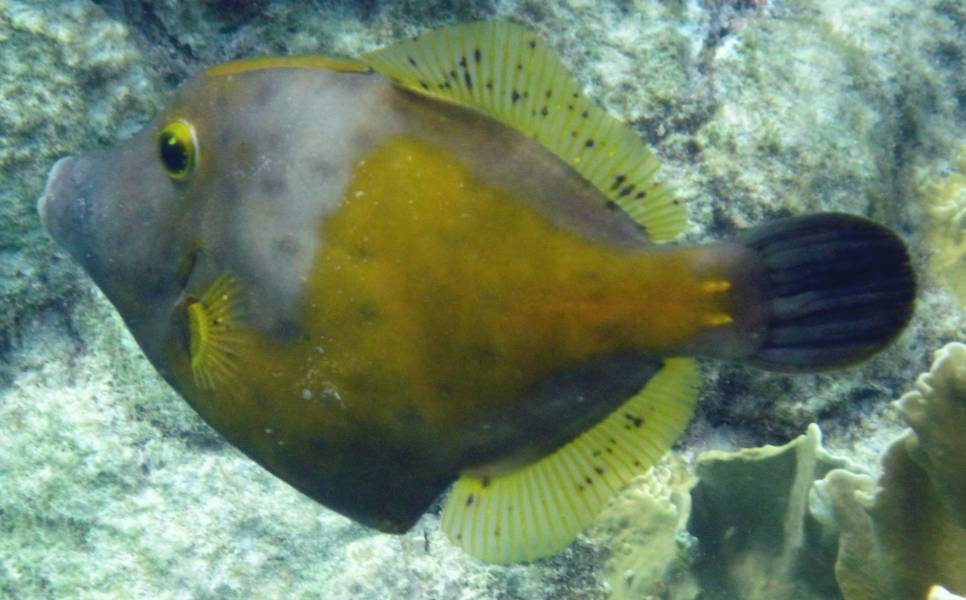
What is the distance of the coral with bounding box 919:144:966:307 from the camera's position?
334 cm

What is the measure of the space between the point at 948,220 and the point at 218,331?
3.27 m

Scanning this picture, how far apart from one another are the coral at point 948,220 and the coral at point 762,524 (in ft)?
4.40

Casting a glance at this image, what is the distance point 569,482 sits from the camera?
1.74 meters

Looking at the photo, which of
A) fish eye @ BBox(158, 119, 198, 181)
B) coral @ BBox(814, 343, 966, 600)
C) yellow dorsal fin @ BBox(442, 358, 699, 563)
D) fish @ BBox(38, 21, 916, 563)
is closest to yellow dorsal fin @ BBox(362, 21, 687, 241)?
fish @ BBox(38, 21, 916, 563)

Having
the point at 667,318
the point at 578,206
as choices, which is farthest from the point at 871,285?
the point at 578,206

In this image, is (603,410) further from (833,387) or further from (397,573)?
(833,387)

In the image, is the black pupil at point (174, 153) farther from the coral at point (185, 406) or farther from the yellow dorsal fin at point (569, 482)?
the coral at point (185, 406)

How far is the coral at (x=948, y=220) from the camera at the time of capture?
11.0 feet

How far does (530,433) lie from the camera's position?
171cm

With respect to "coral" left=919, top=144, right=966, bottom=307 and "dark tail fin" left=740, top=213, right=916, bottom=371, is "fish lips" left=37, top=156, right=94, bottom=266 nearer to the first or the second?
"dark tail fin" left=740, top=213, right=916, bottom=371

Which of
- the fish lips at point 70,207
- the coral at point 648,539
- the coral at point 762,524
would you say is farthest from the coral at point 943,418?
the fish lips at point 70,207

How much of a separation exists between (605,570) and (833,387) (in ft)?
3.86

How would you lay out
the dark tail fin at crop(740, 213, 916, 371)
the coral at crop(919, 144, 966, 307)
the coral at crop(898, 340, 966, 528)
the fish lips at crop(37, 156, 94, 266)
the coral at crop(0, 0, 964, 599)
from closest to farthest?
the dark tail fin at crop(740, 213, 916, 371)
the fish lips at crop(37, 156, 94, 266)
the coral at crop(898, 340, 966, 528)
the coral at crop(0, 0, 964, 599)
the coral at crop(919, 144, 966, 307)

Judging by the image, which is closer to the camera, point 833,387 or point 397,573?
point 397,573
